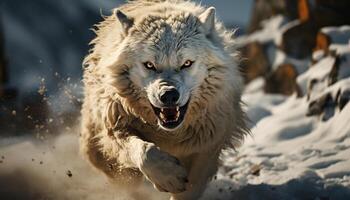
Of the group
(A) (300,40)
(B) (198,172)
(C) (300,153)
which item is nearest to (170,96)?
(B) (198,172)

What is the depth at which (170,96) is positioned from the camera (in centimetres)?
464

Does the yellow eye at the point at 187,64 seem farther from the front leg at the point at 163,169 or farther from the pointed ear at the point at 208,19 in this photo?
the front leg at the point at 163,169

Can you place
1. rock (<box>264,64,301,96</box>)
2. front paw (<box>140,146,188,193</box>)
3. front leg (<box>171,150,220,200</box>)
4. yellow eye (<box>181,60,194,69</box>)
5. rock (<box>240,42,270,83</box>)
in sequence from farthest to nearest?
rock (<box>240,42,270,83</box>), rock (<box>264,64,301,96</box>), front leg (<box>171,150,220,200</box>), yellow eye (<box>181,60,194,69</box>), front paw (<box>140,146,188,193</box>)

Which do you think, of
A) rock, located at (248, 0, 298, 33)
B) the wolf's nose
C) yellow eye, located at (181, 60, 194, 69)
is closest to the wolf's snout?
the wolf's nose

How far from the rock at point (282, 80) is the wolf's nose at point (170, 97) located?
6.95 m

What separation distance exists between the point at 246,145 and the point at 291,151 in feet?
3.64

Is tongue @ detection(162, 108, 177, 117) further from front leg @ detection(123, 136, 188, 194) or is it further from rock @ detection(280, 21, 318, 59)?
rock @ detection(280, 21, 318, 59)

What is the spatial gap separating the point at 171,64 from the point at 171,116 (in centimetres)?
46

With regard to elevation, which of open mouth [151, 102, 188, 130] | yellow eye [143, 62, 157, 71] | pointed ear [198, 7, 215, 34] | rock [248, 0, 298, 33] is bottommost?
open mouth [151, 102, 188, 130]

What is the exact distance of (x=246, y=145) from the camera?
809 centimetres

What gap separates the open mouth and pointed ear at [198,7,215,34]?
36.9 inches

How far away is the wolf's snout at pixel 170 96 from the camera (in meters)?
4.64

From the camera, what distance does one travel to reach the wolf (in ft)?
16.2

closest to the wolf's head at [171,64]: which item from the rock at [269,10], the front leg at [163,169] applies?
the front leg at [163,169]
